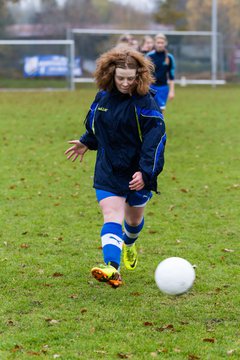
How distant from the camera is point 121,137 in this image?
5.72 metres

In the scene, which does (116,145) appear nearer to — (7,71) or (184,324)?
(184,324)

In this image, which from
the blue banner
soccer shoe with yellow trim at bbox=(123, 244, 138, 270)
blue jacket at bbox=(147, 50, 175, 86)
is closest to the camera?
soccer shoe with yellow trim at bbox=(123, 244, 138, 270)

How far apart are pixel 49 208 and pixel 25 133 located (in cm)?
800

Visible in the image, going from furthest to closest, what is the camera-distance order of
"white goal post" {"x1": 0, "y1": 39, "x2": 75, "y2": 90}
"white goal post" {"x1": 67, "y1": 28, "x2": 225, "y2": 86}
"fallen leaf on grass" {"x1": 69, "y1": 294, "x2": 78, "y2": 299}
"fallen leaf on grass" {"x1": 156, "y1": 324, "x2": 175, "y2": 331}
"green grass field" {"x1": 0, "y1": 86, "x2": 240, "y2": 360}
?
"white goal post" {"x1": 67, "y1": 28, "x2": 225, "y2": 86} → "white goal post" {"x1": 0, "y1": 39, "x2": 75, "y2": 90} → "fallen leaf on grass" {"x1": 69, "y1": 294, "x2": 78, "y2": 299} → "fallen leaf on grass" {"x1": 156, "y1": 324, "x2": 175, "y2": 331} → "green grass field" {"x1": 0, "y1": 86, "x2": 240, "y2": 360}

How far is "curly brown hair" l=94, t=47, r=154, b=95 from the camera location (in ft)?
18.5

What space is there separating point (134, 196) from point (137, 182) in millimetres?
377

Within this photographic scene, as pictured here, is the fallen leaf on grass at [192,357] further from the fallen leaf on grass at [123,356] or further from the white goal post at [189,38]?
the white goal post at [189,38]

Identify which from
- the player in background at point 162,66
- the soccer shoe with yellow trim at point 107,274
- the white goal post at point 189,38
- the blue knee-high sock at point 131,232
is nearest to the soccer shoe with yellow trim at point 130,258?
the blue knee-high sock at point 131,232

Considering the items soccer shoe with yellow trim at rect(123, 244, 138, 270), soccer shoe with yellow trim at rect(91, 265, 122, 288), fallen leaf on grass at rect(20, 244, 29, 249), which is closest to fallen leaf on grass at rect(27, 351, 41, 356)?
soccer shoe with yellow trim at rect(91, 265, 122, 288)

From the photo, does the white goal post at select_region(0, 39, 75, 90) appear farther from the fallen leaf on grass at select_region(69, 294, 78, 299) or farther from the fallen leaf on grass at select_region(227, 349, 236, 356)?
the fallen leaf on grass at select_region(227, 349, 236, 356)

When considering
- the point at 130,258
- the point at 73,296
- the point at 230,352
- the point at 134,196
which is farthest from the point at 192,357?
the point at 130,258

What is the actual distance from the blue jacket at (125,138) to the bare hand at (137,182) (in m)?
0.03

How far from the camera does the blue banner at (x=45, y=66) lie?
3275 cm

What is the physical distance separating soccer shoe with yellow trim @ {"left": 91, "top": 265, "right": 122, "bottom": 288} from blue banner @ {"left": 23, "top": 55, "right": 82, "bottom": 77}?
27.9 m
